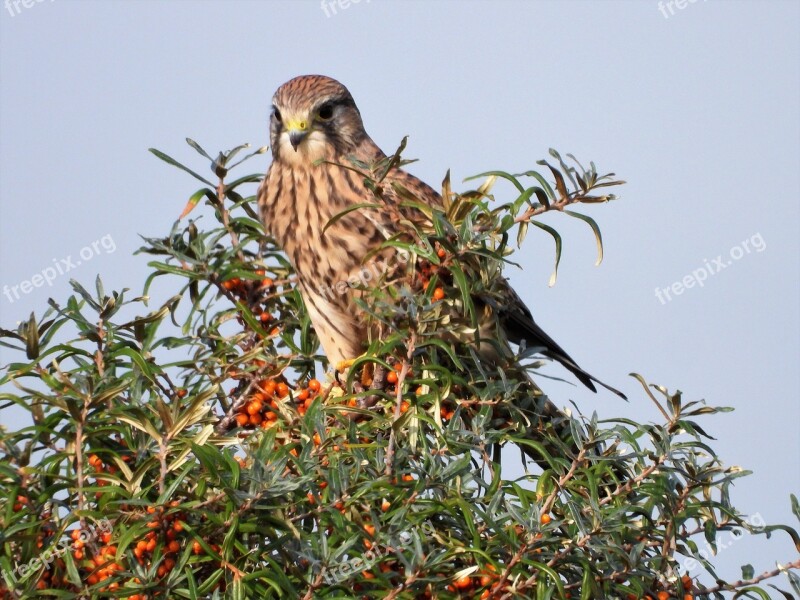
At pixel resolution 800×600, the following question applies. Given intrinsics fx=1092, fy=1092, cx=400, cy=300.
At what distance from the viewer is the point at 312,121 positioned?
4195mm

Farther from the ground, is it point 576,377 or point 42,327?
point 42,327

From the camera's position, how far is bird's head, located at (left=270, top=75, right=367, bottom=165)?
4152mm

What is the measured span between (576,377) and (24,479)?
2.00m

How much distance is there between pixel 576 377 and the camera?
366 centimetres

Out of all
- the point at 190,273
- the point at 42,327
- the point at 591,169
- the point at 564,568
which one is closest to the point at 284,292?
the point at 190,273

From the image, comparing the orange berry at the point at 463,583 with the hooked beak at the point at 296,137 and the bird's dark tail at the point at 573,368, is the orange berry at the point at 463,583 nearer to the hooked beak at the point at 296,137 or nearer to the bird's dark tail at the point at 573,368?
the bird's dark tail at the point at 573,368

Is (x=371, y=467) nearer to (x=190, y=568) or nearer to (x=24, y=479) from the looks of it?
(x=190, y=568)

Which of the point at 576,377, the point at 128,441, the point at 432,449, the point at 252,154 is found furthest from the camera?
the point at 576,377

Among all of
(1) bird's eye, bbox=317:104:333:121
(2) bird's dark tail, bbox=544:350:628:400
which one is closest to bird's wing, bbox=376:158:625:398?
(2) bird's dark tail, bbox=544:350:628:400

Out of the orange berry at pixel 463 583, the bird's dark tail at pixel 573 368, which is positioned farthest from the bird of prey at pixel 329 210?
the orange berry at pixel 463 583

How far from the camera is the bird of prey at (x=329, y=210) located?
139 inches

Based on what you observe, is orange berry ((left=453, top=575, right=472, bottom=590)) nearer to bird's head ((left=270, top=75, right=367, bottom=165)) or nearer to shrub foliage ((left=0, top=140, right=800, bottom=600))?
shrub foliage ((left=0, top=140, right=800, bottom=600))

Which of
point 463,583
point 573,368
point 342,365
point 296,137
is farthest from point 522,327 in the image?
point 463,583

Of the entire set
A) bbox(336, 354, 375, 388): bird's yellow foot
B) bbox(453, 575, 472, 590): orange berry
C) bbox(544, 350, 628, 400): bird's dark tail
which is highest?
bbox(336, 354, 375, 388): bird's yellow foot
